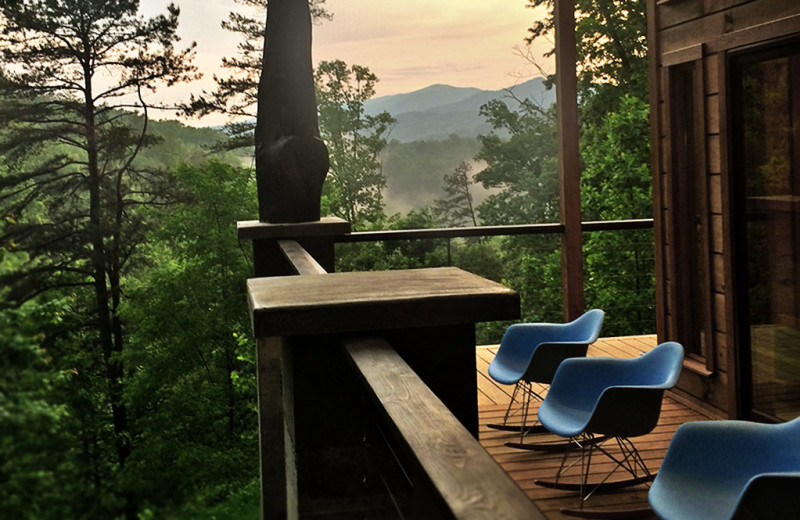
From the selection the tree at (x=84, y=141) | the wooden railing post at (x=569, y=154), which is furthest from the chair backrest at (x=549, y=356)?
the tree at (x=84, y=141)

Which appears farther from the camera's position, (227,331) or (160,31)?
(160,31)

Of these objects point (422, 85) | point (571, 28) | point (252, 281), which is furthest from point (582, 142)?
point (252, 281)

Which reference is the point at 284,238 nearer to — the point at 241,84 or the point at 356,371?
the point at 356,371

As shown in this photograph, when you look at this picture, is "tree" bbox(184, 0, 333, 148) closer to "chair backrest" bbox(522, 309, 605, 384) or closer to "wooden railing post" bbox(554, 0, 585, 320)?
"wooden railing post" bbox(554, 0, 585, 320)

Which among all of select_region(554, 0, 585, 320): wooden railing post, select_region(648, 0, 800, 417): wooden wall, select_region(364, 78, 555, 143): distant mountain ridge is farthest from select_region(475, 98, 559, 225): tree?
select_region(648, 0, 800, 417): wooden wall

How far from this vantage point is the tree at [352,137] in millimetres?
17047

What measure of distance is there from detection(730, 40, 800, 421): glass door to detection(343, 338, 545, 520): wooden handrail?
296 cm

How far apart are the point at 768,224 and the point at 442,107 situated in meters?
12.9

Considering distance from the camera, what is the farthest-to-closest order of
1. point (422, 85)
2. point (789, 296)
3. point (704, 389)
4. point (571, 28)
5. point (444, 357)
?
point (422, 85) → point (571, 28) → point (704, 389) → point (789, 296) → point (444, 357)

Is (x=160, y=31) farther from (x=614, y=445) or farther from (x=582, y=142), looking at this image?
(x=614, y=445)

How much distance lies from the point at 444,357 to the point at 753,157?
3.01m

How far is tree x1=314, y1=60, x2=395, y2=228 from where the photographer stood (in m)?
17.0

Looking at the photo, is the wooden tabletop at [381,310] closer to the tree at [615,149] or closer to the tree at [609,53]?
the tree at [615,149]

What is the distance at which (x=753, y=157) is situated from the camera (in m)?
4.24
